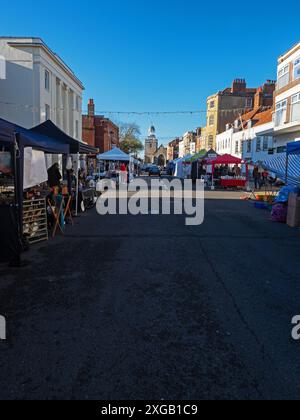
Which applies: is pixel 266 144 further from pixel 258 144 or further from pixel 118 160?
pixel 118 160

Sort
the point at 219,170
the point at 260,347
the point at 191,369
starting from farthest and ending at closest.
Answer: the point at 219,170 → the point at 260,347 → the point at 191,369

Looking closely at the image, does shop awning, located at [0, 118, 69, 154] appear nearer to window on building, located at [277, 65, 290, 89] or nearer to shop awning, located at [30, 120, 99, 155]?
shop awning, located at [30, 120, 99, 155]

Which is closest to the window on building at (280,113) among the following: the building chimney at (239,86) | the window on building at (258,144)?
the window on building at (258,144)

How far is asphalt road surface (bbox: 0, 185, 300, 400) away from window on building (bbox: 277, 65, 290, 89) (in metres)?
24.7

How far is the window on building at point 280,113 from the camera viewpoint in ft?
90.3

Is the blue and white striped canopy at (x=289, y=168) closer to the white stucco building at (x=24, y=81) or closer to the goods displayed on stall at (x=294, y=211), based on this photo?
the goods displayed on stall at (x=294, y=211)

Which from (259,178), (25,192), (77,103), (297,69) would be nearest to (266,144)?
(259,178)

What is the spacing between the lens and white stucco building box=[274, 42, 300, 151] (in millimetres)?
25656

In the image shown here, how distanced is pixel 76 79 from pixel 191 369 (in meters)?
37.0

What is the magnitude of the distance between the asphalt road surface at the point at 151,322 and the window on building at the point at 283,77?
24685mm

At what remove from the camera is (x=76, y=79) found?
35.6m

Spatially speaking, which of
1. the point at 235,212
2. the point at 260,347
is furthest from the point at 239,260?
the point at 235,212

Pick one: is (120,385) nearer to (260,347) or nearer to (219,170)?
(260,347)
